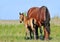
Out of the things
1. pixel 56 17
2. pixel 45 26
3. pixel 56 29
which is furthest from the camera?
pixel 56 17

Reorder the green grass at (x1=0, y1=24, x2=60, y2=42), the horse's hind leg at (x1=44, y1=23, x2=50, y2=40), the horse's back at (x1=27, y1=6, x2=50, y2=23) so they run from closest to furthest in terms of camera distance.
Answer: the green grass at (x1=0, y1=24, x2=60, y2=42)
the horse's hind leg at (x1=44, y1=23, x2=50, y2=40)
the horse's back at (x1=27, y1=6, x2=50, y2=23)

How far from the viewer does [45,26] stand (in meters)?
19.2

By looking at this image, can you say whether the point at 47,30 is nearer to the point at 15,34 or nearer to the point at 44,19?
the point at 44,19

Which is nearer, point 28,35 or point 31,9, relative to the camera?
point 28,35

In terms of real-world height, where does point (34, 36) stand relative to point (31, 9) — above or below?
below

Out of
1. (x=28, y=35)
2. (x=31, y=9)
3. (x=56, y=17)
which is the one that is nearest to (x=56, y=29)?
(x=31, y=9)

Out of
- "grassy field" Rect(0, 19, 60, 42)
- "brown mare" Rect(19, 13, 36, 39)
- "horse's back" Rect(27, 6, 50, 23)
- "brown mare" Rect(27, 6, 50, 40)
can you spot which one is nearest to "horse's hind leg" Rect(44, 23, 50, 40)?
→ "brown mare" Rect(27, 6, 50, 40)

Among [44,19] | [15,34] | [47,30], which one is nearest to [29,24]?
[44,19]

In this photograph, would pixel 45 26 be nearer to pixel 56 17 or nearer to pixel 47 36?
pixel 47 36

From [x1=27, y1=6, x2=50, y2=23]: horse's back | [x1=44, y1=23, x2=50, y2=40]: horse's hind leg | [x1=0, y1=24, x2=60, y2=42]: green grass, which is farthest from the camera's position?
[x1=27, y1=6, x2=50, y2=23]: horse's back

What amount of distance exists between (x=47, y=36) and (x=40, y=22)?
38.4 inches

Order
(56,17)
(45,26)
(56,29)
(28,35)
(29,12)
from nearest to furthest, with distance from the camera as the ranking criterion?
(45,26)
(28,35)
(29,12)
(56,29)
(56,17)

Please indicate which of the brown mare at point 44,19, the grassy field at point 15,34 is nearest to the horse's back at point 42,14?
the brown mare at point 44,19

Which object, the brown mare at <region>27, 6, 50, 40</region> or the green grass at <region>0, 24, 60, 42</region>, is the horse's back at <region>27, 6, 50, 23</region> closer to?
the brown mare at <region>27, 6, 50, 40</region>
